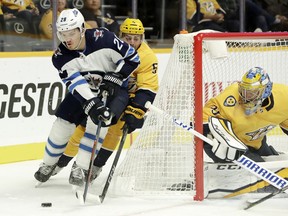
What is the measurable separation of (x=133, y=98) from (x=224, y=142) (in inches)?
26.3

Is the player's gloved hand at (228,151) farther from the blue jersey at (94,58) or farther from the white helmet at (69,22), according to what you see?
the white helmet at (69,22)

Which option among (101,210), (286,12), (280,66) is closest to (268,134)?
(280,66)

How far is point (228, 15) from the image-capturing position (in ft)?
24.6

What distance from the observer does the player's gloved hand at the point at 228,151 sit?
158 inches

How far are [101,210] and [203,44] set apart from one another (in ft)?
3.33

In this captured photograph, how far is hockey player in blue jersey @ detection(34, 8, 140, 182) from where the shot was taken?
4.23 metres

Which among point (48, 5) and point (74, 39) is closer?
point (74, 39)

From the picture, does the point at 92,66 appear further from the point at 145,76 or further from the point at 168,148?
the point at 168,148

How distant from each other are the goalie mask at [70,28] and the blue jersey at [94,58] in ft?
0.27

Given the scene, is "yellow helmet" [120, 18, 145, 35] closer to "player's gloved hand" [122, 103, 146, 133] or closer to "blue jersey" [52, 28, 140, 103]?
"blue jersey" [52, 28, 140, 103]

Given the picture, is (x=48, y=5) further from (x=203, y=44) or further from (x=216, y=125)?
(x=216, y=125)

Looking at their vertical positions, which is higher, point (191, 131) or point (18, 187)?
point (191, 131)

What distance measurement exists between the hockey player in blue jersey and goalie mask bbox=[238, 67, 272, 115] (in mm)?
560

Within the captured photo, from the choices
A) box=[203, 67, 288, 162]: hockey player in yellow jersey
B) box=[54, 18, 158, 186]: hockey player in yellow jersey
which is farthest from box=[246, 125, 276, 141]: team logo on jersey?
box=[54, 18, 158, 186]: hockey player in yellow jersey
